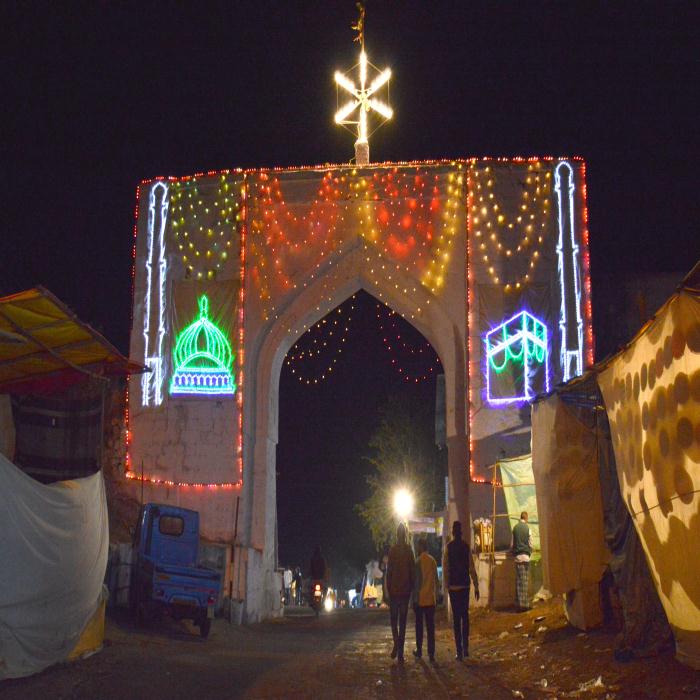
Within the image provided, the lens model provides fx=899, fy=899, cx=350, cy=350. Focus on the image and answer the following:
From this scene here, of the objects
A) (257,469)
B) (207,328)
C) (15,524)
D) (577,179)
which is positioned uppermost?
(577,179)

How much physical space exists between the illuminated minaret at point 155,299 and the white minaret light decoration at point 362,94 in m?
4.70

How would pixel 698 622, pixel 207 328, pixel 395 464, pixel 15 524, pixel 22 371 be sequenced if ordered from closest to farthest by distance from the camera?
1. pixel 698 622
2. pixel 15 524
3. pixel 22 371
4. pixel 207 328
5. pixel 395 464

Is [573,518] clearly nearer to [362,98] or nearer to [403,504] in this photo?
[362,98]

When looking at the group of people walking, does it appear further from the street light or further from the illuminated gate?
the street light

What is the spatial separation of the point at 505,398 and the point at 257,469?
541cm

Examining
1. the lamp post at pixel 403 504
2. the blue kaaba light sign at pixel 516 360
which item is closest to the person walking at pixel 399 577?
the blue kaaba light sign at pixel 516 360

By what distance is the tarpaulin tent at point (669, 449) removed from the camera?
6.36m

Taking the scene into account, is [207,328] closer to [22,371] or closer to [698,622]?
[22,371]

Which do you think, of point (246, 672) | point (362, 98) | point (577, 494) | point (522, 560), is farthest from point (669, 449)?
point (362, 98)

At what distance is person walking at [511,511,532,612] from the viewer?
14.0 metres

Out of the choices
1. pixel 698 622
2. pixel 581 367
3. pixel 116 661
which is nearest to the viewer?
pixel 698 622

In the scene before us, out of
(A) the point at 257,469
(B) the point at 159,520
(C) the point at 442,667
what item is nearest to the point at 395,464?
(A) the point at 257,469

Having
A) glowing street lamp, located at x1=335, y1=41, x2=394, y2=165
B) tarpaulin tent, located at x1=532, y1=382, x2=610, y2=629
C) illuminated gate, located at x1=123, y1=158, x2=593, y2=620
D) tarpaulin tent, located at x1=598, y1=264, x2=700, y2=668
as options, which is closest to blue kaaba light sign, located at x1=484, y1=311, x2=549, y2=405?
illuminated gate, located at x1=123, y1=158, x2=593, y2=620

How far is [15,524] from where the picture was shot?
777 centimetres
